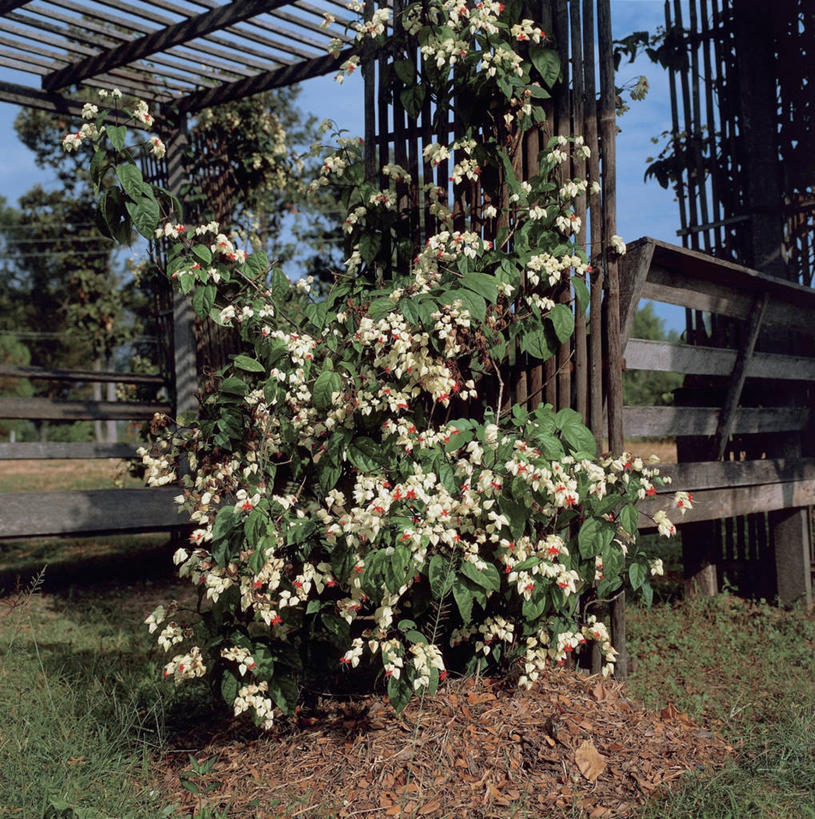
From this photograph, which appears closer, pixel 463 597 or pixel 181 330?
pixel 463 597

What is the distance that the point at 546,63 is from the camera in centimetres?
394

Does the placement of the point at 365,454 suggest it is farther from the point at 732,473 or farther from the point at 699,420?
the point at 732,473

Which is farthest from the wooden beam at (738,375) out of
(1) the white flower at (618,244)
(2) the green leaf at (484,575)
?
(2) the green leaf at (484,575)

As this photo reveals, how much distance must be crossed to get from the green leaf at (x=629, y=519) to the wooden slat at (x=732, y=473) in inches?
60.3

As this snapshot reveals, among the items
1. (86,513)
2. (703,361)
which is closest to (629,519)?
Result: (703,361)

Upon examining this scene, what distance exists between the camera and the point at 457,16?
3.76 metres

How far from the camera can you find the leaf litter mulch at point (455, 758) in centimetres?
308

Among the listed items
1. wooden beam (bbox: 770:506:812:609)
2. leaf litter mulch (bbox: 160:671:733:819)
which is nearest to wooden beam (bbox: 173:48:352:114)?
leaf litter mulch (bbox: 160:671:733:819)

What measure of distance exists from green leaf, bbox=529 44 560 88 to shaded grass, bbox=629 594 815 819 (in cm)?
304

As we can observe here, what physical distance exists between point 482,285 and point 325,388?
80cm

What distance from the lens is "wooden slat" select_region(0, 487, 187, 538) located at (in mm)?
5609

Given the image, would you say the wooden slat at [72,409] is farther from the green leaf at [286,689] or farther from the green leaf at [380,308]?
the green leaf at [380,308]

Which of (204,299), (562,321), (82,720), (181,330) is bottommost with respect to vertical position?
(82,720)

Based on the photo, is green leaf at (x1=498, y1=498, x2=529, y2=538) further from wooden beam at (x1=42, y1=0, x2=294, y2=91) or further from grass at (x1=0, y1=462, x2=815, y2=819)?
wooden beam at (x1=42, y1=0, x2=294, y2=91)
